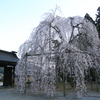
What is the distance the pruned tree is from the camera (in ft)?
13.6

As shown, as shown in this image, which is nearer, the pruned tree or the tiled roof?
the pruned tree

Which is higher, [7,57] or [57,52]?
[7,57]

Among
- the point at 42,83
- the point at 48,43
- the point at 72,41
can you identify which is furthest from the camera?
the point at 72,41

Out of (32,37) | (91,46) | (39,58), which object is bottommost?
(39,58)

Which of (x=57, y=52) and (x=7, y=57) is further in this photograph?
(x=7, y=57)

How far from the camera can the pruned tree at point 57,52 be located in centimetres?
414

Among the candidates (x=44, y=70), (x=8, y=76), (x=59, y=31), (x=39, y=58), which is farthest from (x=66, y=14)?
(x=8, y=76)

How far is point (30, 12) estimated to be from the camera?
6.77m

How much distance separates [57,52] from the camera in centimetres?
452

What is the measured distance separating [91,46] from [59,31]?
249 centimetres

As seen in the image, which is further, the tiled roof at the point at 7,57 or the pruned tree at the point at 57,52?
the tiled roof at the point at 7,57

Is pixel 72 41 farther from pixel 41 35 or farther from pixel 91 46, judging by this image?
pixel 41 35

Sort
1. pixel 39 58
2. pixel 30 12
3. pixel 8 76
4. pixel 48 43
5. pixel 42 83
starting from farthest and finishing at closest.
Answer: pixel 8 76 < pixel 30 12 < pixel 48 43 < pixel 39 58 < pixel 42 83

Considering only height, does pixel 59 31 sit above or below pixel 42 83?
above
